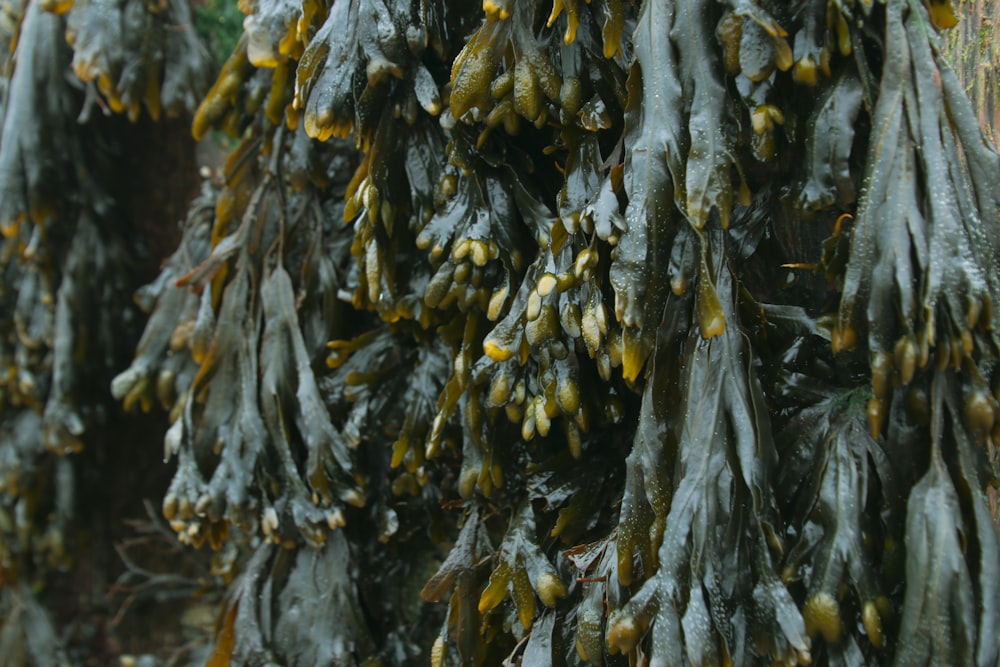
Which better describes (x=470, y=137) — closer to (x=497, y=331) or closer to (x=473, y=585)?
(x=497, y=331)

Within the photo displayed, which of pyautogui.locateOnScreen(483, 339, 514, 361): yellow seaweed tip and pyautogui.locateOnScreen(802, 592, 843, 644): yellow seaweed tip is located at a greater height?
pyautogui.locateOnScreen(483, 339, 514, 361): yellow seaweed tip

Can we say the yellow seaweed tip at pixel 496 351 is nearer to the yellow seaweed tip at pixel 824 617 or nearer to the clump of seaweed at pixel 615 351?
the clump of seaweed at pixel 615 351

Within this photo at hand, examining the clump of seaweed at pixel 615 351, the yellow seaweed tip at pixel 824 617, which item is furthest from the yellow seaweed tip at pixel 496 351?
the yellow seaweed tip at pixel 824 617

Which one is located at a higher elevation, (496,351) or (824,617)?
(496,351)

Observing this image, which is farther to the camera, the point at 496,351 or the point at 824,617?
the point at 496,351

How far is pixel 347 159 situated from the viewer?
202 centimetres

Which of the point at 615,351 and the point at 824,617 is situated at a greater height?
the point at 615,351

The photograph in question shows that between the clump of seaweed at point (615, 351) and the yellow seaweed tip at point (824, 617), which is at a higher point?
the clump of seaweed at point (615, 351)

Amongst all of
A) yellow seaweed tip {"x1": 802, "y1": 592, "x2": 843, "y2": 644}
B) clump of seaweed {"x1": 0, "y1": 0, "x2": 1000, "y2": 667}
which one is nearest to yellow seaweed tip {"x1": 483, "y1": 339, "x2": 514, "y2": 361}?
clump of seaweed {"x1": 0, "y1": 0, "x2": 1000, "y2": 667}

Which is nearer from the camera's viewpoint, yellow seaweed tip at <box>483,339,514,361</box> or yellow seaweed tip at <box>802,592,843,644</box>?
yellow seaweed tip at <box>802,592,843,644</box>

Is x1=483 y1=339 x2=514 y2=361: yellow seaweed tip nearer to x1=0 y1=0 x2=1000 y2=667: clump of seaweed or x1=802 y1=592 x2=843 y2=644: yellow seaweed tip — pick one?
x1=0 y1=0 x2=1000 y2=667: clump of seaweed

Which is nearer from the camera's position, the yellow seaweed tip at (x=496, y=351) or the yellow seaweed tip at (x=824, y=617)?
the yellow seaweed tip at (x=824, y=617)

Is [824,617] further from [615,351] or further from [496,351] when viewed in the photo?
[496,351]

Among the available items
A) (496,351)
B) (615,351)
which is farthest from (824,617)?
(496,351)
